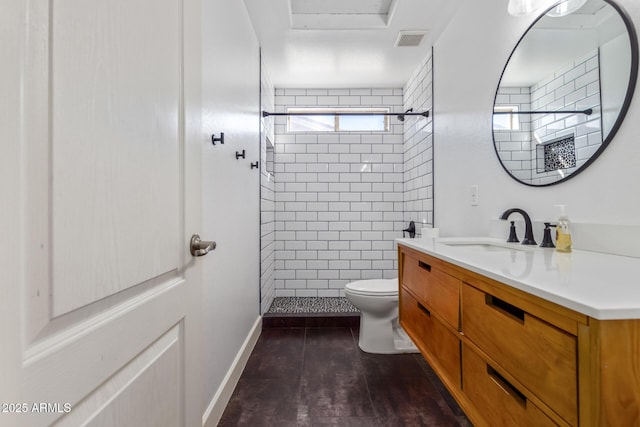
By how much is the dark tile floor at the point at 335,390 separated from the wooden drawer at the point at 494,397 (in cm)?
72

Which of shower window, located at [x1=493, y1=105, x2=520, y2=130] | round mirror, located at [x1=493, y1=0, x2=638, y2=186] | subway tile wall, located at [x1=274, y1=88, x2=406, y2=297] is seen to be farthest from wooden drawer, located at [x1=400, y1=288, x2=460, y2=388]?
subway tile wall, located at [x1=274, y1=88, x2=406, y2=297]

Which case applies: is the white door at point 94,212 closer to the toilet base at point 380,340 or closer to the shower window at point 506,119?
the shower window at point 506,119

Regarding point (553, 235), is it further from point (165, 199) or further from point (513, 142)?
point (165, 199)

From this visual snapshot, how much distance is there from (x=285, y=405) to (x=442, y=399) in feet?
2.82

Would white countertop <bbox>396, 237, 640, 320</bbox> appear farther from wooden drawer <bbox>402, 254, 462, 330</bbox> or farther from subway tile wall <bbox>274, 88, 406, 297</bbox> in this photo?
subway tile wall <bbox>274, 88, 406, 297</bbox>

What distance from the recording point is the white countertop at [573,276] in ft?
1.68

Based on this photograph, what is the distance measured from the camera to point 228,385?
1612 mm

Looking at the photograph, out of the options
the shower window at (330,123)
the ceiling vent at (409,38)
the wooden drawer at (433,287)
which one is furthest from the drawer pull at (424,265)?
the shower window at (330,123)

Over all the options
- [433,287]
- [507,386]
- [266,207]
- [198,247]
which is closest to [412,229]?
[266,207]

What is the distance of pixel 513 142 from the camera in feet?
4.86

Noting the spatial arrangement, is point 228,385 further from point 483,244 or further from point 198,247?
point 483,244

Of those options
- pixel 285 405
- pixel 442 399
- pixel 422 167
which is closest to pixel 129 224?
pixel 285 405

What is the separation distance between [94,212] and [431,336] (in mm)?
1252

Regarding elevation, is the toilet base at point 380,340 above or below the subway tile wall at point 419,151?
below
